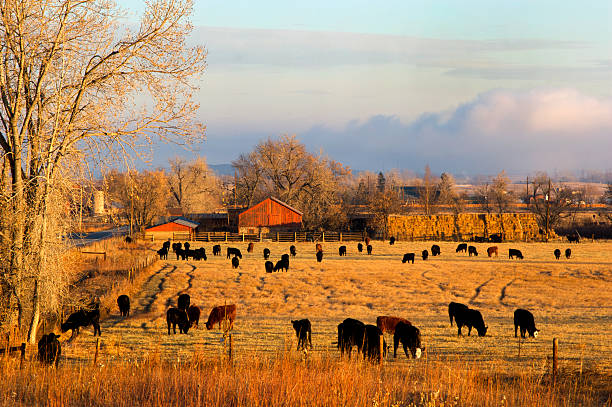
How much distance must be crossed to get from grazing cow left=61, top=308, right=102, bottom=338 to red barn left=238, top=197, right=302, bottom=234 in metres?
44.9

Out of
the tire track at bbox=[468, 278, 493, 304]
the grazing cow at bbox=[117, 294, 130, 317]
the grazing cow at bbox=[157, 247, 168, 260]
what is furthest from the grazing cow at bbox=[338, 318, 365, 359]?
the grazing cow at bbox=[157, 247, 168, 260]

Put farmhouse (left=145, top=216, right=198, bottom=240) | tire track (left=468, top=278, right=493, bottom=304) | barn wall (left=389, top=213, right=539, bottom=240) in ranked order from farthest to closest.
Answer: barn wall (left=389, top=213, right=539, bottom=240) → farmhouse (left=145, top=216, right=198, bottom=240) → tire track (left=468, top=278, right=493, bottom=304)

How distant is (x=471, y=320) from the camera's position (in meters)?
17.6

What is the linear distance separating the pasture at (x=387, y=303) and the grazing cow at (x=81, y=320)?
19.4 inches

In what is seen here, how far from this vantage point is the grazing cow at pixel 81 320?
16.5 metres

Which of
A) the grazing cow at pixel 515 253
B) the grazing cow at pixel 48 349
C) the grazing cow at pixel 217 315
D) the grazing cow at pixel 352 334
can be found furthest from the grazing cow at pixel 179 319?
the grazing cow at pixel 515 253

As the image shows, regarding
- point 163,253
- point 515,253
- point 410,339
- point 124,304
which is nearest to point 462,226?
point 515,253

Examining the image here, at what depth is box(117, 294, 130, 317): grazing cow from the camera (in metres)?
20.0

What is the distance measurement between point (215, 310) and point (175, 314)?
157 cm

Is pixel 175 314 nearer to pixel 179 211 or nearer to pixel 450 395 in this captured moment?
pixel 450 395

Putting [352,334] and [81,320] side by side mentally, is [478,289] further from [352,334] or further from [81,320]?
[81,320]

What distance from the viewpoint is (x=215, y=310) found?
61.4ft

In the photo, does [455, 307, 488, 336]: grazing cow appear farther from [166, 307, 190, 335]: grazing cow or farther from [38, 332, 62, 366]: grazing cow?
[38, 332, 62, 366]: grazing cow

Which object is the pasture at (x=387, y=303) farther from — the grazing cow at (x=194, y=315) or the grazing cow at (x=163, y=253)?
the grazing cow at (x=163, y=253)
